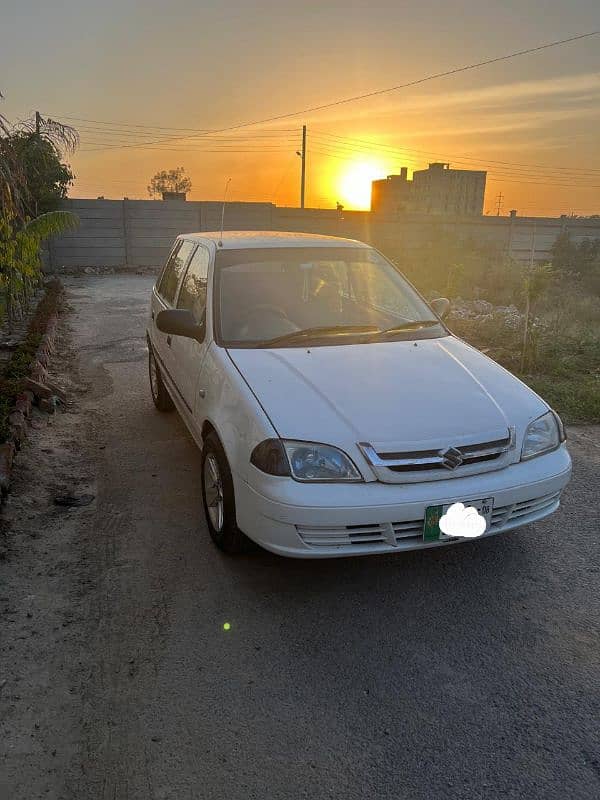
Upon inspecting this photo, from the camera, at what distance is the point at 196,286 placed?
15.1 feet

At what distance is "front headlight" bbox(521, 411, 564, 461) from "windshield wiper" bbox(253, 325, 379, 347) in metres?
1.26

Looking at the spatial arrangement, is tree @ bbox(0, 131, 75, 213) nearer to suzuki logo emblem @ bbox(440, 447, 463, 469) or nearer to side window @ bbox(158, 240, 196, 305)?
side window @ bbox(158, 240, 196, 305)

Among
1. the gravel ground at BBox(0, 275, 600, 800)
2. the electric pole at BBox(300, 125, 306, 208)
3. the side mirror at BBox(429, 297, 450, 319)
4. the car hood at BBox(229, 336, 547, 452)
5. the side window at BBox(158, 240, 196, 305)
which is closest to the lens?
the gravel ground at BBox(0, 275, 600, 800)

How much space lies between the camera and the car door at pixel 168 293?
5.18m

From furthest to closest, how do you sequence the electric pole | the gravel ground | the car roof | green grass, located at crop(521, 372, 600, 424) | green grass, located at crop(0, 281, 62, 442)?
1. the electric pole
2. green grass, located at crop(521, 372, 600, 424)
3. green grass, located at crop(0, 281, 62, 442)
4. the car roof
5. the gravel ground

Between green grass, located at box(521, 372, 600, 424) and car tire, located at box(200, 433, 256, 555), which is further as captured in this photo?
green grass, located at box(521, 372, 600, 424)

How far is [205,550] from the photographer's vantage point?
12.0 feet

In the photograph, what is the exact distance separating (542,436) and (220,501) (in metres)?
1.82

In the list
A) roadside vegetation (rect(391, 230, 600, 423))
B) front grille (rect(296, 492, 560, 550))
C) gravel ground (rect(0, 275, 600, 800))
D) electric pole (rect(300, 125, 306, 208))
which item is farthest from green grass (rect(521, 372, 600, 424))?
electric pole (rect(300, 125, 306, 208))

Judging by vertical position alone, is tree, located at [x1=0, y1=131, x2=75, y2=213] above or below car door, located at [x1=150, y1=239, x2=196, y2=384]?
above

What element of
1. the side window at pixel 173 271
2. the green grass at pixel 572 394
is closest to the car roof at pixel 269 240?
the side window at pixel 173 271

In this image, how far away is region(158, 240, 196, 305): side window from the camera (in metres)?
5.30

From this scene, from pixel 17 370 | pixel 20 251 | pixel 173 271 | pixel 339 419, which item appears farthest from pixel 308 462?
pixel 20 251

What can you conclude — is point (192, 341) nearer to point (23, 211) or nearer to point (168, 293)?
point (168, 293)
